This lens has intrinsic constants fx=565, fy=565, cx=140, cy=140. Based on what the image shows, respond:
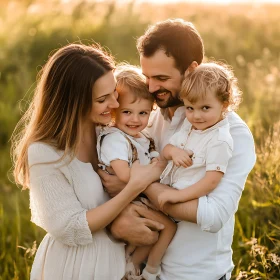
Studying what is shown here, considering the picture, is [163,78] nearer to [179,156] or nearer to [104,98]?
[104,98]

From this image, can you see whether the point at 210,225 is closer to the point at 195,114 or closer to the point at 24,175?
the point at 195,114

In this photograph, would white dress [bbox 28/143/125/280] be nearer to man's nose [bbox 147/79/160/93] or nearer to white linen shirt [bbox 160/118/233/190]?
white linen shirt [bbox 160/118/233/190]

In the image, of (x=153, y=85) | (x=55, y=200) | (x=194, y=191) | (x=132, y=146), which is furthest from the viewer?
(x=153, y=85)

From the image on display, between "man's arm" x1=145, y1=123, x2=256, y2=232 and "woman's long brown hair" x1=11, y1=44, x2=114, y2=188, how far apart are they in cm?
62

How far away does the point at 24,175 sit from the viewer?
3.57 metres

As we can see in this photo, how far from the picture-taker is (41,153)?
Answer: 132 inches

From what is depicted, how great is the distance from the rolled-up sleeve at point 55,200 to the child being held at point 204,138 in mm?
504

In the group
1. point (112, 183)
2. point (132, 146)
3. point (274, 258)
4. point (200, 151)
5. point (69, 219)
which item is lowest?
point (274, 258)

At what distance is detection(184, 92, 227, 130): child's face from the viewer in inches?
129

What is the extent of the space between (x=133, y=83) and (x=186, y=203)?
0.89 m

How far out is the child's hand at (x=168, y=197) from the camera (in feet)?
10.8

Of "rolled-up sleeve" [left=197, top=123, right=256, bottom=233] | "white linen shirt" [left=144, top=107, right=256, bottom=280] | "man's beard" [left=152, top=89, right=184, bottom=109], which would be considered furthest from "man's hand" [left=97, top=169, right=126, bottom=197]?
"man's beard" [left=152, top=89, right=184, bottom=109]

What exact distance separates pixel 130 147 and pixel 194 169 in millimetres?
471

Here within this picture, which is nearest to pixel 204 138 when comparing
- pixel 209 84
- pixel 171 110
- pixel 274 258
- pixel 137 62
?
pixel 209 84
